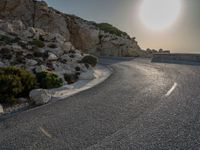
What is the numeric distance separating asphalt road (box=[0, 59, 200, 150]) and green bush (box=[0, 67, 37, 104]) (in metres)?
1.82

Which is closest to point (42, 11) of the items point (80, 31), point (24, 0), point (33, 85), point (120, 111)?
point (24, 0)

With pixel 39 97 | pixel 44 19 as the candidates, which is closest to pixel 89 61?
pixel 39 97

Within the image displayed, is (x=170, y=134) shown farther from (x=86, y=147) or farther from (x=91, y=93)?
(x=91, y=93)

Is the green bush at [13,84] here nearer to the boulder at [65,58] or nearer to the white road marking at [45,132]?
the white road marking at [45,132]

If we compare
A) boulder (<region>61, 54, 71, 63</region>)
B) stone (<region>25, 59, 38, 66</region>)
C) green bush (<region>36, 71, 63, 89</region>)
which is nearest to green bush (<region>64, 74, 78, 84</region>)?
green bush (<region>36, 71, 63, 89</region>)

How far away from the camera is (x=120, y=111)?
7668 millimetres

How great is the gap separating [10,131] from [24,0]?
38.5 metres

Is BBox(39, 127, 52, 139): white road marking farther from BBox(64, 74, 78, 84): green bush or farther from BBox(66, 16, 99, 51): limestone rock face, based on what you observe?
BBox(66, 16, 99, 51): limestone rock face

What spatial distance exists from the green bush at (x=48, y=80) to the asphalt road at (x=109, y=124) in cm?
278

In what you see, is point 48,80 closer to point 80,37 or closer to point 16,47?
point 16,47

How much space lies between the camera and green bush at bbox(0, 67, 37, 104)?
913 centimetres

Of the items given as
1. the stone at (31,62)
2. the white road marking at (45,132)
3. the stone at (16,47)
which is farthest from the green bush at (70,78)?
the white road marking at (45,132)

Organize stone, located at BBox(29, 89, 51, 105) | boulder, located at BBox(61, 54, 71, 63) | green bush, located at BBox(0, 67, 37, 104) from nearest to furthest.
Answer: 1. stone, located at BBox(29, 89, 51, 105)
2. green bush, located at BBox(0, 67, 37, 104)
3. boulder, located at BBox(61, 54, 71, 63)

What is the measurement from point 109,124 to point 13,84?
187 inches
